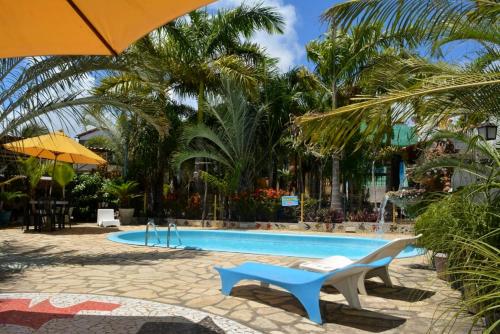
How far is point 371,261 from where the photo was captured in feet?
15.9

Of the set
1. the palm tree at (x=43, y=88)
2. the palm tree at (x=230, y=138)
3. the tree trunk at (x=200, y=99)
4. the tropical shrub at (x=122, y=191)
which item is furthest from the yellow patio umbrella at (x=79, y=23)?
the tropical shrub at (x=122, y=191)

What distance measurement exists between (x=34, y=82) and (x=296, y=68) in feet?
42.0

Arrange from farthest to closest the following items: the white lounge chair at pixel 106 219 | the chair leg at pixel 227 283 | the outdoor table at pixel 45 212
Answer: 1. the white lounge chair at pixel 106 219
2. the outdoor table at pixel 45 212
3. the chair leg at pixel 227 283

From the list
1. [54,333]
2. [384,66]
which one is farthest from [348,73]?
[54,333]

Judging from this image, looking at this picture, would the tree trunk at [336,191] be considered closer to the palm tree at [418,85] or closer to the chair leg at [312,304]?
the palm tree at [418,85]

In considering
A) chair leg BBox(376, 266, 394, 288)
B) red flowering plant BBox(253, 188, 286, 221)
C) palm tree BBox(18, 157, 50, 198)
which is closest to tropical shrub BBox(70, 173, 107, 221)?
palm tree BBox(18, 157, 50, 198)

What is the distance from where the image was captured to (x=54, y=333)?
3775 mm

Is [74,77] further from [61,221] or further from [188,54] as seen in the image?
[188,54]

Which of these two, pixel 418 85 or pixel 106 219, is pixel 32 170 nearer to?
pixel 106 219

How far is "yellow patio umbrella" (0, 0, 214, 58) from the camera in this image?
113 inches

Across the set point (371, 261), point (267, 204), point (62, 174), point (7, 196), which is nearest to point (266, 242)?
point (267, 204)

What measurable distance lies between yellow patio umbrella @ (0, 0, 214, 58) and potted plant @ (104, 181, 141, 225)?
498 inches

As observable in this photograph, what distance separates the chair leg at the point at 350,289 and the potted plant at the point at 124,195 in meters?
12.5

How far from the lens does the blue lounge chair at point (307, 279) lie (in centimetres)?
428
